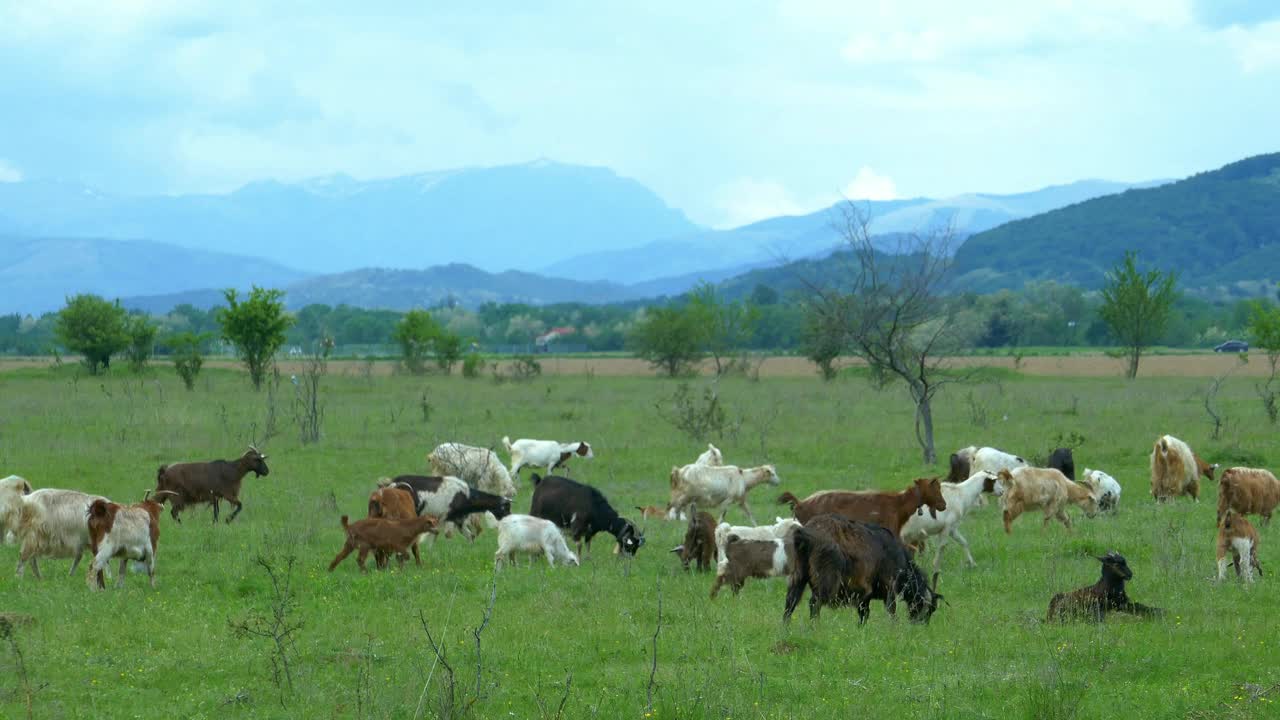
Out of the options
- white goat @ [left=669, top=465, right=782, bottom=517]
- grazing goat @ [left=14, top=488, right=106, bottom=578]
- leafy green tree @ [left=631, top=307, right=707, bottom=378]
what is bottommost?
white goat @ [left=669, top=465, right=782, bottom=517]

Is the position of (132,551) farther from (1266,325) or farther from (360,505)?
(1266,325)

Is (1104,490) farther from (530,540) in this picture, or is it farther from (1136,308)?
(1136,308)

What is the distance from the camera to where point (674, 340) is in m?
62.9

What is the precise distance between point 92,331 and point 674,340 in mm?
28345

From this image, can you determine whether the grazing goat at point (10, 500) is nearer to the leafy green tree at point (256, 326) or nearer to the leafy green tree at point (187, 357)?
the leafy green tree at point (256, 326)

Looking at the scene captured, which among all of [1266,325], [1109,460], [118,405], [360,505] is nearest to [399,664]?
[360,505]

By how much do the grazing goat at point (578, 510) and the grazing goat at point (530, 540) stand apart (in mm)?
1007

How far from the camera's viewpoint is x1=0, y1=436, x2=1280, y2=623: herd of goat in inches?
451

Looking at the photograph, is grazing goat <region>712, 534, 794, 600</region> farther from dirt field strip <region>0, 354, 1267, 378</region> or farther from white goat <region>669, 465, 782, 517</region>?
dirt field strip <region>0, 354, 1267, 378</region>

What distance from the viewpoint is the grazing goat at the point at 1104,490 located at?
18.8 metres

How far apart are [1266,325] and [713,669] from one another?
40026mm

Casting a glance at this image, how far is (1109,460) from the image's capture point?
24656 mm

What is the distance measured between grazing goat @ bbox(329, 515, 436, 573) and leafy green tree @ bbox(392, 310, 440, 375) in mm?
45695

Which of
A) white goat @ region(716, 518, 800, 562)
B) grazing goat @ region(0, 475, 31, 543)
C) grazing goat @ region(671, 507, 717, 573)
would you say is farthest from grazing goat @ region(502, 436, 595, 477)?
white goat @ region(716, 518, 800, 562)
